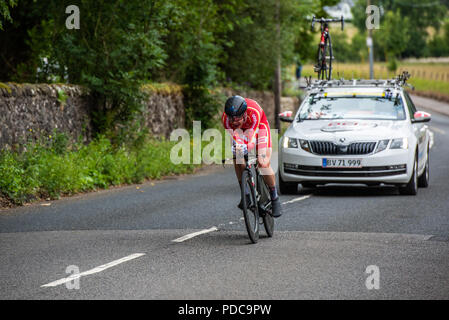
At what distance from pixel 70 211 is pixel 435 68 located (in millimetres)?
97641

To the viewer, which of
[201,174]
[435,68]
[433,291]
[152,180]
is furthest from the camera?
[435,68]

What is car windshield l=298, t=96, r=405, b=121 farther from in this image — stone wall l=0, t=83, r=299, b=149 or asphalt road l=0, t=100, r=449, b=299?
stone wall l=0, t=83, r=299, b=149

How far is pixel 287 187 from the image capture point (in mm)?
14805

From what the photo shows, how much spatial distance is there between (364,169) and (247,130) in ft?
16.2

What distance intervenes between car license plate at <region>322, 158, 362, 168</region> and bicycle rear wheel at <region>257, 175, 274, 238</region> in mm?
4268

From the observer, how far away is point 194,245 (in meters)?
9.46

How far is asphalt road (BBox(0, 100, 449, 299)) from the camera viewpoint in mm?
7105

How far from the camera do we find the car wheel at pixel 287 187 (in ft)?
48.2

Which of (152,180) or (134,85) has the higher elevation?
(134,85)

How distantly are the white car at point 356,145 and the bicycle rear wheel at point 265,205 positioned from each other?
14.2 feet

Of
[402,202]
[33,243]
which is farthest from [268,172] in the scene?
[402,202]

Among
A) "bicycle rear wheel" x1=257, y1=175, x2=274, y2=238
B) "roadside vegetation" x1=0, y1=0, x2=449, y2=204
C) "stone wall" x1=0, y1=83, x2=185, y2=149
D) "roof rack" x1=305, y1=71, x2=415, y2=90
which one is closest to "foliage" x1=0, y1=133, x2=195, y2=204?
"roadside vegetation" x1=0, y1=0, x2=449, y2=204

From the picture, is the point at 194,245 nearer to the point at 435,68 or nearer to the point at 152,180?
the point at 152,180
